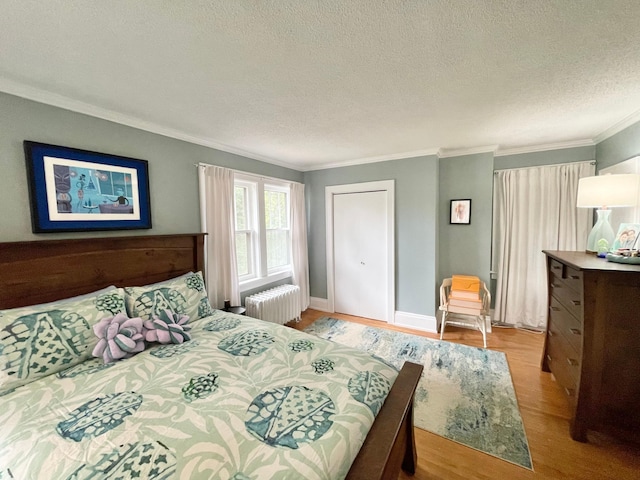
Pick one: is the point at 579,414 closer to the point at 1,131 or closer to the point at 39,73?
the point at 39,73

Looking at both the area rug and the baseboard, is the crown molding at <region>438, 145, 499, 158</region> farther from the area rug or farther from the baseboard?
the baseboard

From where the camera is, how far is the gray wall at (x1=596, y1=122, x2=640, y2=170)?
7.26ft

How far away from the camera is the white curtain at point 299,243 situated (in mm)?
3816

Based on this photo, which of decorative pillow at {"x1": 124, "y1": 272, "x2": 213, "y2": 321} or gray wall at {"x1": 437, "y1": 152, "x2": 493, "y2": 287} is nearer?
decorative pillow at {"x1": 124, "y1": 272, "x2": 213, "y2": 321}

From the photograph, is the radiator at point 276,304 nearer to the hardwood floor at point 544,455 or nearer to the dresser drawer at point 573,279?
the hardwood floor at point 544,455

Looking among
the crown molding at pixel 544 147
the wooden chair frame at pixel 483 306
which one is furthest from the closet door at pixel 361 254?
the crown molding at pixel 544 147

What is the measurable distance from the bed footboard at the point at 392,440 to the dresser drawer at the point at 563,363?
44.4 inches

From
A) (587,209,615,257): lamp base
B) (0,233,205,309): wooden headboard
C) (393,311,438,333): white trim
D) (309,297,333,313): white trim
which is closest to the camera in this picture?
(0,233,205,309): wooden headboard

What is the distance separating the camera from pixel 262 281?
339cm

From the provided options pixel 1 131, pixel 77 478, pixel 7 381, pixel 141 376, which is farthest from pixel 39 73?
pixel 77 478

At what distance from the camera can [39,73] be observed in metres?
1.47

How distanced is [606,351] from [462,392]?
0.98 metres

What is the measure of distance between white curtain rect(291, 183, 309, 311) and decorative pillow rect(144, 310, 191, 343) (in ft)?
6.91

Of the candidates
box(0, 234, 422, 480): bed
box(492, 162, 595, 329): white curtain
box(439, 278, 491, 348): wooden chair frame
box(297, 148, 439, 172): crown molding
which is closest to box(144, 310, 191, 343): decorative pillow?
box(0, 234, 422, 480): bed
